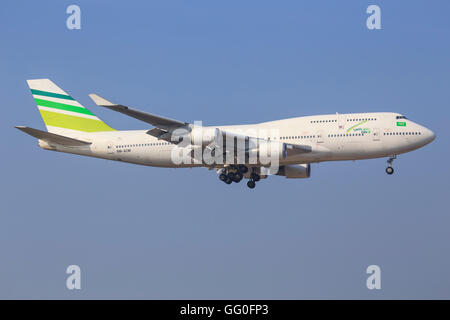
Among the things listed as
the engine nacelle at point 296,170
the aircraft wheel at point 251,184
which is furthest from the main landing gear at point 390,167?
the aircraft wheel at point 251,184

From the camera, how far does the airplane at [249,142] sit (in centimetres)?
4372

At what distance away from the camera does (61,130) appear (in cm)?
4997

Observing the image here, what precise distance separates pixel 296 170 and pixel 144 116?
13.1 meters

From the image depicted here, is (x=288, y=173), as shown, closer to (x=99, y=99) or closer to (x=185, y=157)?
(x=185, y=157)

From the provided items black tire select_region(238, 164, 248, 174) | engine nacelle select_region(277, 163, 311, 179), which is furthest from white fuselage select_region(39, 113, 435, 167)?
engine nacelle select_region(277, 163, 311, 179)

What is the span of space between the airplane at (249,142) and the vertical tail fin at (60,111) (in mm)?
177

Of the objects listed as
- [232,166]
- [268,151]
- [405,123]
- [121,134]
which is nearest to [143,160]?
[121,134]

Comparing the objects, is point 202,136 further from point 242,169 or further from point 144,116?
point 242,169

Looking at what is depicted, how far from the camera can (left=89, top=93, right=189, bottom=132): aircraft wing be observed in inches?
1543

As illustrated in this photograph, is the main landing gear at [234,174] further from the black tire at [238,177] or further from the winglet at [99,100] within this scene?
the winglet at [99,100]

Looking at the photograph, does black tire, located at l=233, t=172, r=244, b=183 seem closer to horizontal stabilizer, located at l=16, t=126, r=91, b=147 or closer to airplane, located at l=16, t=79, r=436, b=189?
airplane, located at l=16, t=79, r=436, b=189

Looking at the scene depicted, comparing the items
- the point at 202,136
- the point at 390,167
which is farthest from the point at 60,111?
the point at 390,167

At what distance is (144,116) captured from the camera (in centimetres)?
4153

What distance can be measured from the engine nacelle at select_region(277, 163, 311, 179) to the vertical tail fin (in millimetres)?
12480
